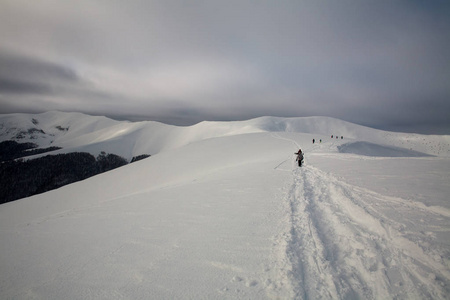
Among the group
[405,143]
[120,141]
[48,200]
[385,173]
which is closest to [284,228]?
[385,173]

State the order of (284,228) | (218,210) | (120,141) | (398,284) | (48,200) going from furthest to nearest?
(120,141) < (48,200) < (218,210) < (284,228) < (398,284)

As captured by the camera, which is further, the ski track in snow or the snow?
the snow

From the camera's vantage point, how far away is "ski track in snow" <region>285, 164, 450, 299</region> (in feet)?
8.73

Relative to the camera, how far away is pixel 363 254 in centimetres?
340

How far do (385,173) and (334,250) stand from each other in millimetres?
7792

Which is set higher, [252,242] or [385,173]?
[385,173]

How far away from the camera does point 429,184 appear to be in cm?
691

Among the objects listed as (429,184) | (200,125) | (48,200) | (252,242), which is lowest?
(48,200)

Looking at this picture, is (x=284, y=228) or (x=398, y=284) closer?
(x=398, y=284)

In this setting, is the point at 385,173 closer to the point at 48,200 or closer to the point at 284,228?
the point at 284,228

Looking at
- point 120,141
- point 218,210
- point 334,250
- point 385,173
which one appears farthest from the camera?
point 120,141

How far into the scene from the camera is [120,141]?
18388 cm

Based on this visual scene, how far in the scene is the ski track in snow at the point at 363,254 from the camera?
266cm

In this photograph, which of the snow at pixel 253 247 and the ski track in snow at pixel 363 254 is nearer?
the ski track in snow at pixel 363 254
